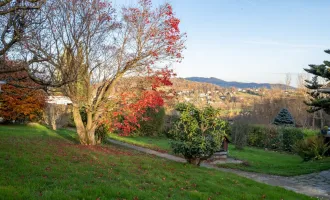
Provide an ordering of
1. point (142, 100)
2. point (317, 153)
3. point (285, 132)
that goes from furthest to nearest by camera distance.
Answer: point (285, 132) < point (317, 153) < point (142, 100)

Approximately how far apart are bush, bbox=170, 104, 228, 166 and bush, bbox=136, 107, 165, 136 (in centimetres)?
1489

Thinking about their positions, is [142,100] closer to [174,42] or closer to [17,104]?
[174,42]

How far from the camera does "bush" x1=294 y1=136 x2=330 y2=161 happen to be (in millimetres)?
14492

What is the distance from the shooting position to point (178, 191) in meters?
6.56

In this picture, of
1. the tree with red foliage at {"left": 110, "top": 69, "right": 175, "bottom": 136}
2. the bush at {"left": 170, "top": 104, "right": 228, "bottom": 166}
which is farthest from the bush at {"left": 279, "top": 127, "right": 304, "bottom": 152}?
the bush at {"left": 170, "top": 104, "right": 228, "bottom": 166}

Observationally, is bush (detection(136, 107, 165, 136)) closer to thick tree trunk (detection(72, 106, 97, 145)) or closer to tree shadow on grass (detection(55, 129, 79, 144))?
tree shadow on grass (detection(55, 129, 79, 144))

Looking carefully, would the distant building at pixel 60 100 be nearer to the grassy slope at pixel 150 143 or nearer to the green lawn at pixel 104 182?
the grassy slope at pixel 150 143

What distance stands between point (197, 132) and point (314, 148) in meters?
7.40

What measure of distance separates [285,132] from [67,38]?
15.3 meters

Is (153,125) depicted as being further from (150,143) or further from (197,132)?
(197,132)

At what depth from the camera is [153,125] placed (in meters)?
25.9

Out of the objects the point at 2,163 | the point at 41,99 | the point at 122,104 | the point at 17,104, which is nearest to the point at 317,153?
the point at 122,104

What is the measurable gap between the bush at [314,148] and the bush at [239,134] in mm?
4665

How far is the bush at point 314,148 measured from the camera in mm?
14492
